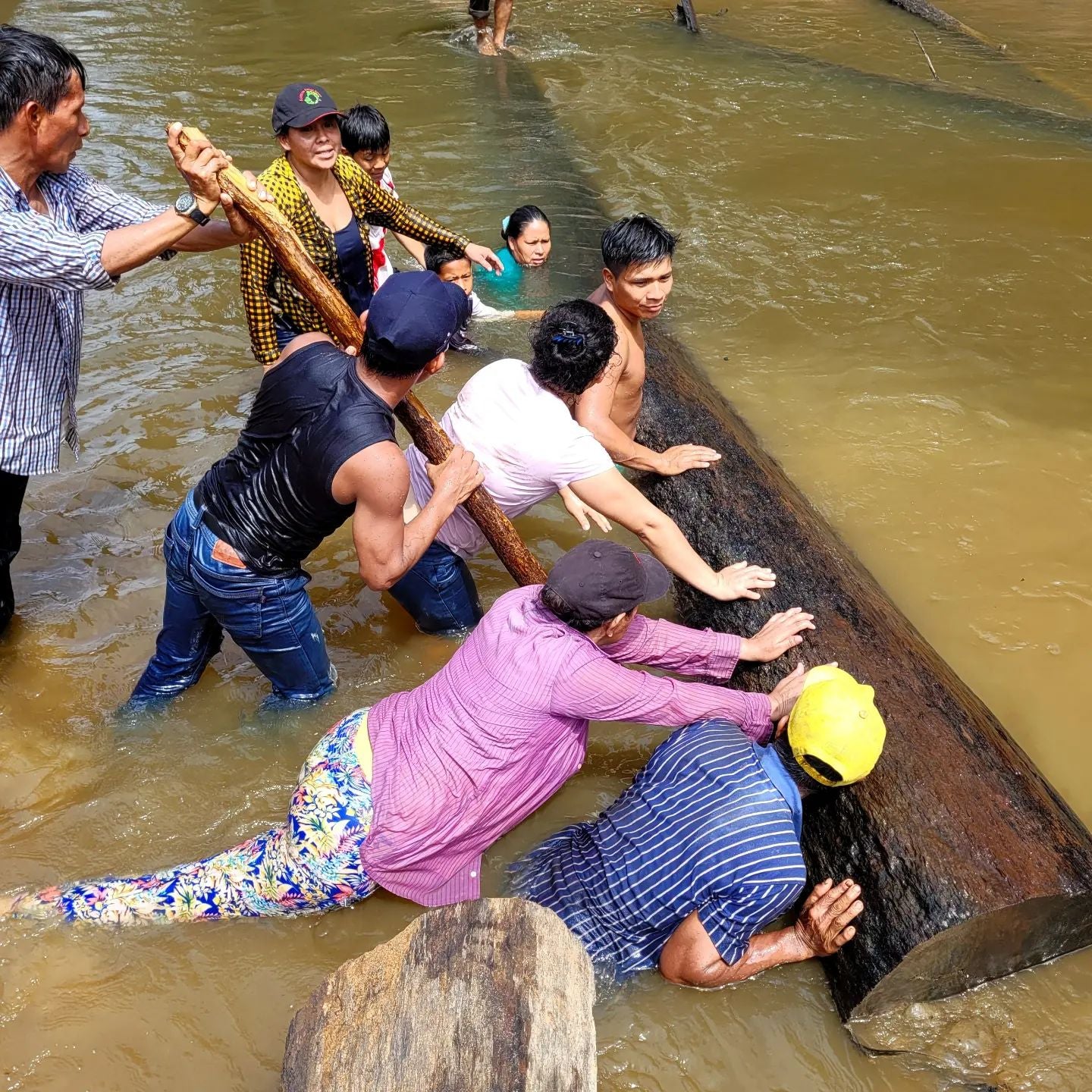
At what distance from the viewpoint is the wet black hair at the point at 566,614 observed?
2.54 m

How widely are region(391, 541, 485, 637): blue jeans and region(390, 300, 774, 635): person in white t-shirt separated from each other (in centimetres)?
25

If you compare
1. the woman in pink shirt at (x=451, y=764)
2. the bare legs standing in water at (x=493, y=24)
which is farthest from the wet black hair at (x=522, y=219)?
the bare legs standing in water at (x=493, y=24)

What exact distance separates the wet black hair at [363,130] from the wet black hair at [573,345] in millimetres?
2513

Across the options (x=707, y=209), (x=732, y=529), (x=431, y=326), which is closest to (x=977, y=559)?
(x=732, y=529)

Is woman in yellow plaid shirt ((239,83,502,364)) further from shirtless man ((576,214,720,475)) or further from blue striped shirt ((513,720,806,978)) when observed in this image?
blue striped shirt ((513,720,806,978))

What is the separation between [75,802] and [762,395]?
13.1 ft

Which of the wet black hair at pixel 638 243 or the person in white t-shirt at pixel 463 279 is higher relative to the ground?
the wet black hair at pixel 638 243

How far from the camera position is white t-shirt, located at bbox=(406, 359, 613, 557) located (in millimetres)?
3254

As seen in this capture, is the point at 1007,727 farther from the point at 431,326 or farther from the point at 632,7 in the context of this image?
the point at 632,7

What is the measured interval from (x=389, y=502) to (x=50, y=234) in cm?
125

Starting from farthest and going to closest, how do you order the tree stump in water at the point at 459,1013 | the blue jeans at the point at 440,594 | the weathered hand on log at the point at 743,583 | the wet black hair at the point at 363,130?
the wet black hair at the point at 363,130
the blue jeans at the point at 440,594
the weathered hand on log at the point at 743,583
the tree stump in water at the point at 459,1013

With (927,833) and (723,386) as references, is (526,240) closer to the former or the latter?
(723,386)

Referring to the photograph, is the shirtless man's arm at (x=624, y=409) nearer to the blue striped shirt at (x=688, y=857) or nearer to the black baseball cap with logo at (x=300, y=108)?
the black baseball cap with logo at (x=300, y=108)

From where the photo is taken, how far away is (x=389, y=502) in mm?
2771
